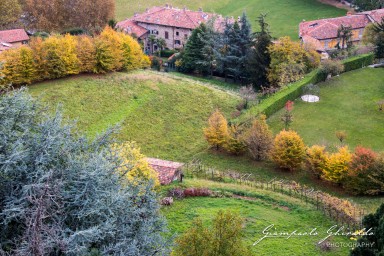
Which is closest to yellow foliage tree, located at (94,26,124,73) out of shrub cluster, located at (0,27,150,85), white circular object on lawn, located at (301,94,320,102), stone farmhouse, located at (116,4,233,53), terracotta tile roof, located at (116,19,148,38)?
shrub cluster, located at (0,27,150,85)

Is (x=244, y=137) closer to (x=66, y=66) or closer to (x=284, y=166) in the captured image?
(x=284, y=166)

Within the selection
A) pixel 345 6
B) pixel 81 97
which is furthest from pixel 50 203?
pixel 345 6

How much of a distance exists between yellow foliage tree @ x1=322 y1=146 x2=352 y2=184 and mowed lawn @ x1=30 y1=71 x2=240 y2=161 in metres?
9.44

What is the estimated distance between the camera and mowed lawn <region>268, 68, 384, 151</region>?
33.9m

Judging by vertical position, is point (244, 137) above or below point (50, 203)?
below

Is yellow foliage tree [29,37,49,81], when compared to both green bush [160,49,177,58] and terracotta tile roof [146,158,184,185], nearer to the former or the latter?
terracotta tile roof [146,158,184,185]

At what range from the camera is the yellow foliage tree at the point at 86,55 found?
3944 cm

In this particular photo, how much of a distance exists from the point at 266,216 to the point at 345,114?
1940 cm

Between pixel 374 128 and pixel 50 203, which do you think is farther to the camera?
pixel 374 128

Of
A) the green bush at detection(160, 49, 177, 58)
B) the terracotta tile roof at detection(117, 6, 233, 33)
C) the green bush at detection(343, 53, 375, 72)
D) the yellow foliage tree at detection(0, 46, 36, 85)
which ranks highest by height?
the terracotta tile roof at detection(117, 6, 233, 33)

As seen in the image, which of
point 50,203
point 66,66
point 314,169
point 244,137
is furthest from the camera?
point 66,66

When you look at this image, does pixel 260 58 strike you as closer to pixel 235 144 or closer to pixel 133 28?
pixel 235 144

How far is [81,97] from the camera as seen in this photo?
36.7 meters

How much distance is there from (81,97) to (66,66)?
11.5ft
